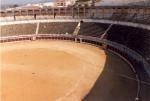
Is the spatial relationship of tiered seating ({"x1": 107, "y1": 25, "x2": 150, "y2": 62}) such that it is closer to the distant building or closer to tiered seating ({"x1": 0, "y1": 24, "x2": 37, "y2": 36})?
tiered seating ({"x1": 0, "y1": 24, "x2": 37, "y2": 36})

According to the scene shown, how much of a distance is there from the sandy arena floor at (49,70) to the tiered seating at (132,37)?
5.31 meters

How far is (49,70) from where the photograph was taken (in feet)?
155

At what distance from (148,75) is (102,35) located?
2799 centimetres

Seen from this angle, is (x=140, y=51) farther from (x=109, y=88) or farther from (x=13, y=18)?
(x=13, y=18)

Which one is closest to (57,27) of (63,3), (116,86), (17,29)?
(17,29)

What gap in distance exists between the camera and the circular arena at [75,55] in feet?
125

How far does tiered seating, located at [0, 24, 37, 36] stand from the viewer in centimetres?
7344

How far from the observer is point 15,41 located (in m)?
71.6

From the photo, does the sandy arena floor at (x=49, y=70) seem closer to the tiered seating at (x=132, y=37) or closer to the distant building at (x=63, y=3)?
the tiered seating at (x=132, y=37)

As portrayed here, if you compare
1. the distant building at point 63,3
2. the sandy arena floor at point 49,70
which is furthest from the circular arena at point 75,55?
the distant building at point 63,3

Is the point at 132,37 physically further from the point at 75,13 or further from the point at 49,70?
the point at 75,13

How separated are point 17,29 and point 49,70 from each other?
1218 inches

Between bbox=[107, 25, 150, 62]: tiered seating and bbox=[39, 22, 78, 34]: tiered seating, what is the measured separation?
11752 mm

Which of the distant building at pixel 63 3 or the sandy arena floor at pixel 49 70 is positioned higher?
the distant building at pixel 63 3
